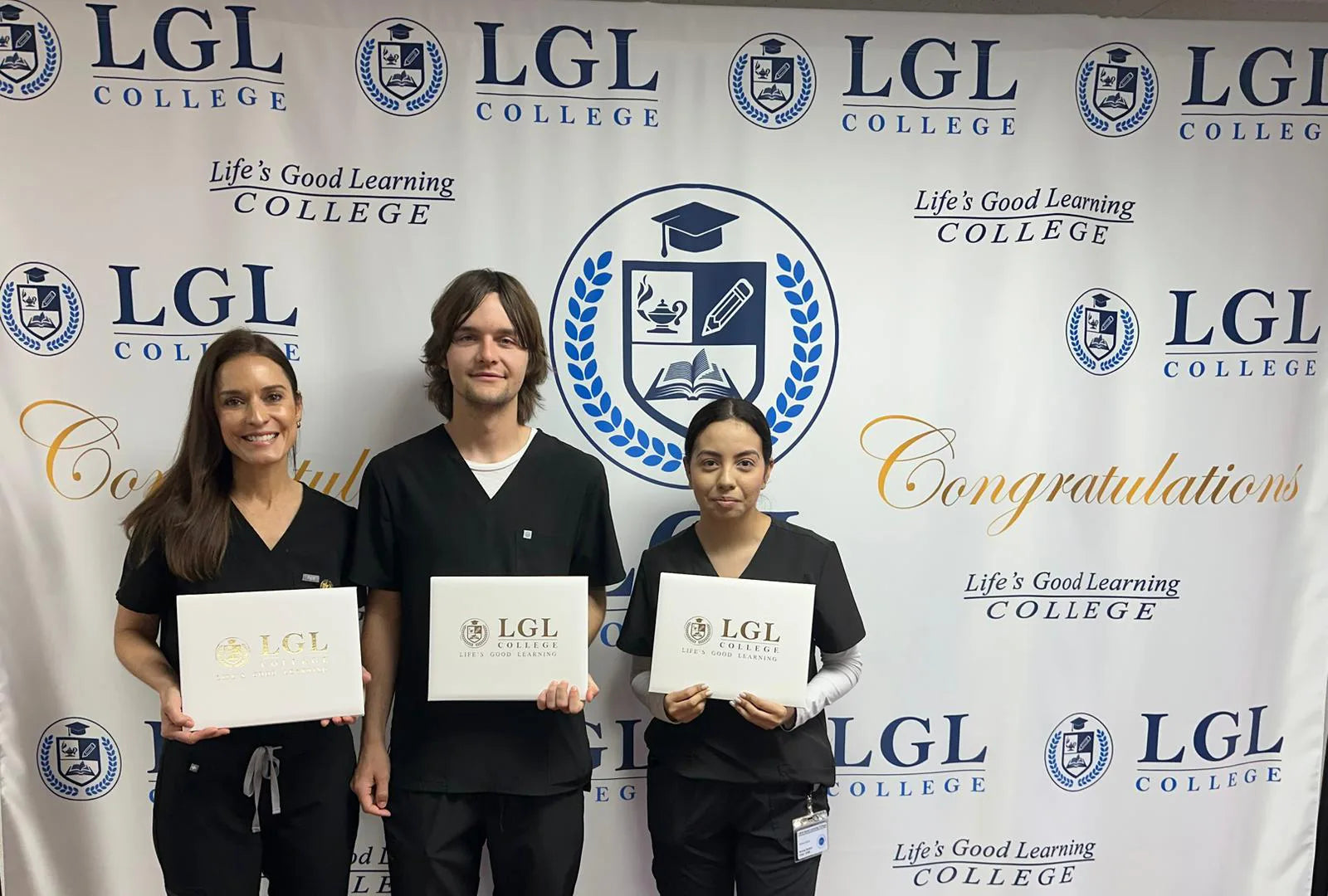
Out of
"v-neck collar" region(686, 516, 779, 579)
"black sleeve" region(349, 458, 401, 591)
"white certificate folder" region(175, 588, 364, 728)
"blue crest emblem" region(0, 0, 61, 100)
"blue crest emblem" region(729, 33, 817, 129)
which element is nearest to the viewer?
"white certificate folder" region(175, 588, 364, 728)

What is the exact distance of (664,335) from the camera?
6.65 ft

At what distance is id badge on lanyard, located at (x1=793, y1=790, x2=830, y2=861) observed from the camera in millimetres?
1688

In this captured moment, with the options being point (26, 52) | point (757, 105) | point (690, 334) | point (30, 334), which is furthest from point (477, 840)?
point (26, 52)

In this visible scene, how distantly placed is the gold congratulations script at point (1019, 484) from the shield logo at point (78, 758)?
214cm

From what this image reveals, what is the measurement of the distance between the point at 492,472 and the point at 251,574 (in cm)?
50

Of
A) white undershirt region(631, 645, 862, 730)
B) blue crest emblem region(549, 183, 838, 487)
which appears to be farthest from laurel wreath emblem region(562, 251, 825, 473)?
white undershirt region(631, 645, 862, 730)

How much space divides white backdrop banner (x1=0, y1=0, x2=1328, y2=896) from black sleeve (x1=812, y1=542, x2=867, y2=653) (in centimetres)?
36

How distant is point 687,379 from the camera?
204 centimetres

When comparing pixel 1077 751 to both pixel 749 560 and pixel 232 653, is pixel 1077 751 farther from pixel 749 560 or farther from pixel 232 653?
pixel 232 653

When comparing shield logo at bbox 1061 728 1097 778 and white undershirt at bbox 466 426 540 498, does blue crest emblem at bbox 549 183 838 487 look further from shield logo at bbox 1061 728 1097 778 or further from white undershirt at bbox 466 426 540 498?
shield logo at bbox 1061 728 1097 778

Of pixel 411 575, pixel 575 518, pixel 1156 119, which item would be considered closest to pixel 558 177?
pixel 575 518

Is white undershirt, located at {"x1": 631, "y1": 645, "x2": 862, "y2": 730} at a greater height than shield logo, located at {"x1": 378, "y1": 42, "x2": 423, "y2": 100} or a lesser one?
lesser

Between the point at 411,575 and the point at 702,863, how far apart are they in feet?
2.96

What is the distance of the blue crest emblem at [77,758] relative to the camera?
200 centimetres
